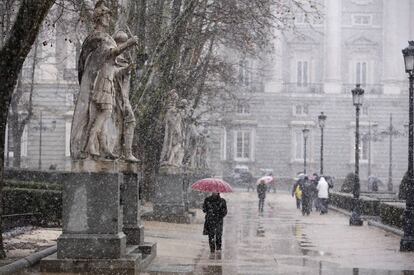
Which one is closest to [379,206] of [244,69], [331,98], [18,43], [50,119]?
[18,43]

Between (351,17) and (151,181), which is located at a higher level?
(351,17)

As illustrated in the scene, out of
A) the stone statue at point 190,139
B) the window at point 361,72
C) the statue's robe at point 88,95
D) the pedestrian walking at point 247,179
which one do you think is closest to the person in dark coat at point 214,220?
the statue's robe at point 88,95

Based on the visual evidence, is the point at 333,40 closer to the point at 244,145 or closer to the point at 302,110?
the point at 302,110

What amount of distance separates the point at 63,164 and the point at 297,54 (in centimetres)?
2418

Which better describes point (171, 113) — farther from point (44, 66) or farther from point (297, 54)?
point (297, 54)

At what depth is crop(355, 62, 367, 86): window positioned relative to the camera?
76.9 m

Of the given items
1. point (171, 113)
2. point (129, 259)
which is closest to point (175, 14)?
point (171, 113)

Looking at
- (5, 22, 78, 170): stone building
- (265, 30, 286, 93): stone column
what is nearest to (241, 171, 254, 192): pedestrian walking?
(265, 30, 286, 93): stone column

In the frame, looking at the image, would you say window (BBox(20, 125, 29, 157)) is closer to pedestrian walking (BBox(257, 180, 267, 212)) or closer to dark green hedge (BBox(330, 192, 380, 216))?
pedestrian walking (BBox(257, 180, 267, 212))

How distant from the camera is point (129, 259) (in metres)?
13.6

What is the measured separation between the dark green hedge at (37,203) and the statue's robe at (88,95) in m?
8.95

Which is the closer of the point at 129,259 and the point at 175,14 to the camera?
the point at 129,259

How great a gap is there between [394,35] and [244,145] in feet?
52.4

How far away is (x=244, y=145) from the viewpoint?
246 ft
